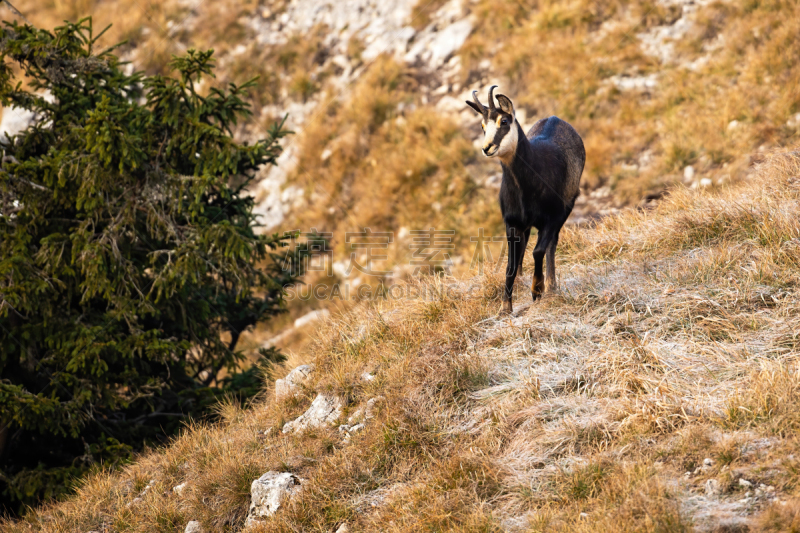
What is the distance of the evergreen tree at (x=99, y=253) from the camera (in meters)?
7.18

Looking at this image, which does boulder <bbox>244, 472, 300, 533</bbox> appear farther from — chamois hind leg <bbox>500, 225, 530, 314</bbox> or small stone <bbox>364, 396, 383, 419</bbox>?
chamois hind leg <bbox>500, 225, 530, 314</bbox>

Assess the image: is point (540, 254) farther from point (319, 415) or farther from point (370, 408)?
point (319, 415)

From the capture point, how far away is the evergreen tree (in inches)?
283

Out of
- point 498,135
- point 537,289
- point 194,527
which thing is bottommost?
point 194,527

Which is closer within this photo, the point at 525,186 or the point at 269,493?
the point at 269,493

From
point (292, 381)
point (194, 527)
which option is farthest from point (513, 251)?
point (194, 527)

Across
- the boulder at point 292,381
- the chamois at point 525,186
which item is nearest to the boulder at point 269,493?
the boulder at point 292,381

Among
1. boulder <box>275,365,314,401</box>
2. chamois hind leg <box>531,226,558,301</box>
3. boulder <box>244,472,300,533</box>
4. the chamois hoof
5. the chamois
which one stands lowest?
boulder <box>244,472,300,533</box>

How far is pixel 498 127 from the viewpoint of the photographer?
18.1 ft

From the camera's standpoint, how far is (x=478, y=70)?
16406mm

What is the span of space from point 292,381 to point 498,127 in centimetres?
345

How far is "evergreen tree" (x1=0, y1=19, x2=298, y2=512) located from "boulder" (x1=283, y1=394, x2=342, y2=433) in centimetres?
229

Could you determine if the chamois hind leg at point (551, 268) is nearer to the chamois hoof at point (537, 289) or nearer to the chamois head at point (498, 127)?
the chamois hoof at point (537, 289)

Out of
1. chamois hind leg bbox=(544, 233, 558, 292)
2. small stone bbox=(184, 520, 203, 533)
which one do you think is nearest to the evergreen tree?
small stone bbox=(184, 520, 203, 533)
